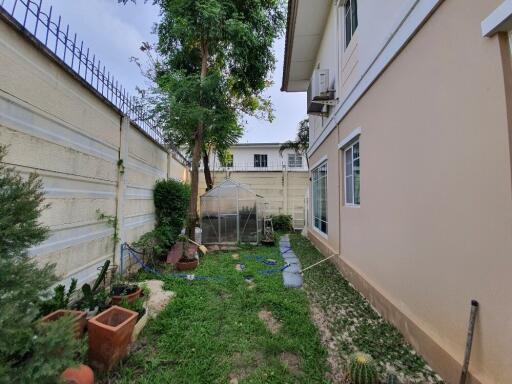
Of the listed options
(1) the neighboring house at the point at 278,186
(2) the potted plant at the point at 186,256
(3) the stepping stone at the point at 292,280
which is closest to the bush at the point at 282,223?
(1) the neighboring house at the point at 278,186

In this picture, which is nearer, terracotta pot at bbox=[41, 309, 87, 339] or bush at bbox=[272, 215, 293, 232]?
terracotta pot at bbox=[41, 309, 87, 339]

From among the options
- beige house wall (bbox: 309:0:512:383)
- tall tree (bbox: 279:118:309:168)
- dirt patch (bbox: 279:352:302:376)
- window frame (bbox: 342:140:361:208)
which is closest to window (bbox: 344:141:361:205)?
window frame (bbox: 342:140:361:208)

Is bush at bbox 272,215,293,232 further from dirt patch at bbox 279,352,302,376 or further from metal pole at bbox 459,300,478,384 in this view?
metal pole at bbox 459,300,478,384

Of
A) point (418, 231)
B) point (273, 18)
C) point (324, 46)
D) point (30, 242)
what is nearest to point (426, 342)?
point (418, 231)

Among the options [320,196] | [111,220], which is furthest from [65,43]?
[320,196]

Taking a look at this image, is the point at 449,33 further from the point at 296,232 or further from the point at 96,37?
the point at 296,232

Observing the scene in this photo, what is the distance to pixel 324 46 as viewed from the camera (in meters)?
7.32

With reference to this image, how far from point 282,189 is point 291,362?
10621mm

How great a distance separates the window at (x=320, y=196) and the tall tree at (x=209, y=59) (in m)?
3.04

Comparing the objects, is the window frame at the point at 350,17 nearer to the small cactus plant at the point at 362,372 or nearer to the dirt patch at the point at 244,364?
the small cactus plant at the point at 362,372

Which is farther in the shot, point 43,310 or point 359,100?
point 359,100

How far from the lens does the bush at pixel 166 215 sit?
608 cm

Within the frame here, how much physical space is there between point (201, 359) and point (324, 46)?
8030 mm

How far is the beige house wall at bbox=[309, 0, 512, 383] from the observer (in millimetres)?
1733
